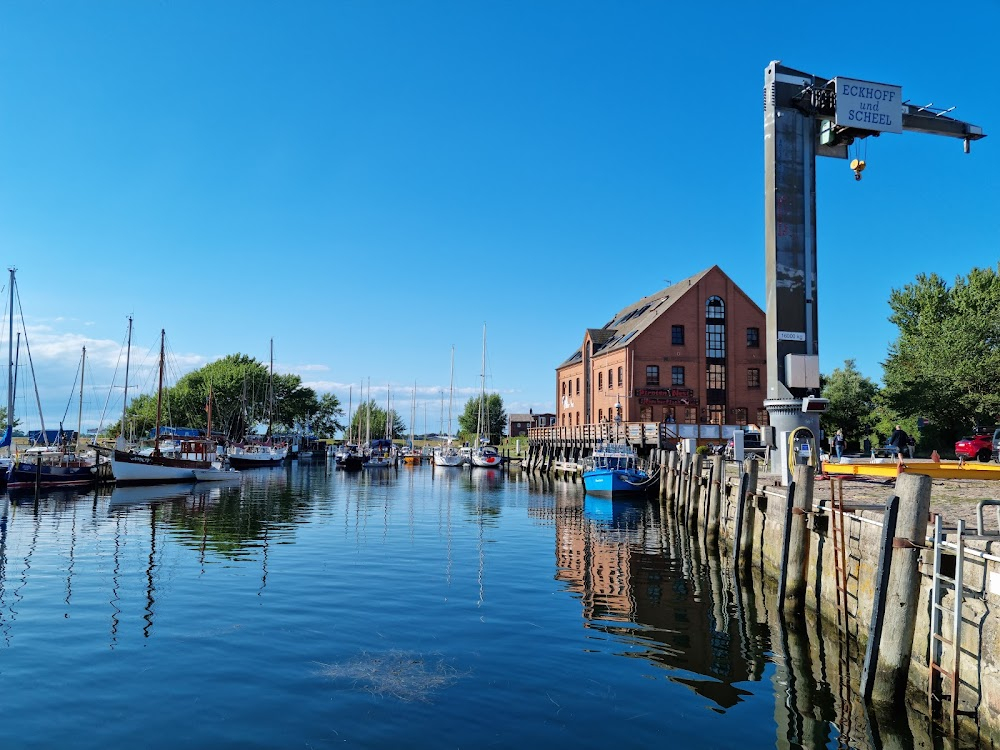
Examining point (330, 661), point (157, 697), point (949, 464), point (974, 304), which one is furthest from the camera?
point (974, 304)

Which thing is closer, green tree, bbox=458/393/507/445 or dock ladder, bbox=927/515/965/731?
dock ladder, bbox=927/515/965/731

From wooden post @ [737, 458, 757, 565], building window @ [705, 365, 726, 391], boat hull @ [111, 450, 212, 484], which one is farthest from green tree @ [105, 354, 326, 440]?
wooden post @ [737, 458, 757, 565]

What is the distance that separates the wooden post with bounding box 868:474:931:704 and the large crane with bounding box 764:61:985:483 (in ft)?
49.2

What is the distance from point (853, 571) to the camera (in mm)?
12305

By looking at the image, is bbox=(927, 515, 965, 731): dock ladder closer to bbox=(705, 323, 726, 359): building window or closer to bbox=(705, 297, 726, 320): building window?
bbox=(705, 323, 726, 359): building window

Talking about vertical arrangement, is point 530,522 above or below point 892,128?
below

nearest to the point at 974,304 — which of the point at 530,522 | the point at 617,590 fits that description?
the point at 530,522

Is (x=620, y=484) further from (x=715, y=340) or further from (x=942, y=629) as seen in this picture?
(x=942, y=629)

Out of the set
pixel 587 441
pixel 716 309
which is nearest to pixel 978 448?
pixel 716 309

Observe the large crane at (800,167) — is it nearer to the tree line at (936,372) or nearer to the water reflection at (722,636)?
the water reflection at (722,636)

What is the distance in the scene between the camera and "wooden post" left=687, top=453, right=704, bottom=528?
29639 millimetres

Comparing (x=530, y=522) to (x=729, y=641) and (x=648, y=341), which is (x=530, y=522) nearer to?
(x=729, y=641)

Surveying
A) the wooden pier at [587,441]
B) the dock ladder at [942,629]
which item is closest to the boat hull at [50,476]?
the wooden pier at [587,441]

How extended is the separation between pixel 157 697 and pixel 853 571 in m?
11.0
